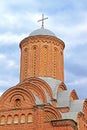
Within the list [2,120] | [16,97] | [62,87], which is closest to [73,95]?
[62,87]

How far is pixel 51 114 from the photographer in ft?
68.9

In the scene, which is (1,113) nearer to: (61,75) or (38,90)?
(38,90)

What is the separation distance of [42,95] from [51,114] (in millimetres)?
2063

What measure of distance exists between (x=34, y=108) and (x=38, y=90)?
2707 millimetres

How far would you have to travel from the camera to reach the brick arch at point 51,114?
20.8 meters

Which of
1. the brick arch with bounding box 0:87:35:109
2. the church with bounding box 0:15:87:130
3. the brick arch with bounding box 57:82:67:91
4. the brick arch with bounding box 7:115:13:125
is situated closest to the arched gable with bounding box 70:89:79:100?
the church with bounding box 0:15:87:130

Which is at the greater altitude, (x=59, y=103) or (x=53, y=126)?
(x=59, y=103)

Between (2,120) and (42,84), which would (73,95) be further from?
(2,120)

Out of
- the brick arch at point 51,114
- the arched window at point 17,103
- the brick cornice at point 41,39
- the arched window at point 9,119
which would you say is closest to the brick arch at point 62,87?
the brick cornice at point 41,39

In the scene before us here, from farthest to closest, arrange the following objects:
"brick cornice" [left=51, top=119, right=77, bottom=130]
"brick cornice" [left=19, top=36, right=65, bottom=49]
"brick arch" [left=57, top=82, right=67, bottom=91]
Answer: "brick cornice" [left=19, top=36, right=65, bottom=49] < "brick arch" [left=57, top=82, right=67, bottom=91] < "brick cornice" [left=51, top=119, right=77, bottom=130]

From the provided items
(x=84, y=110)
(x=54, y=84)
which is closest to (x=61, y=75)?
(x=54, y=84)

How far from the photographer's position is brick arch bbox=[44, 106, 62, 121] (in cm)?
2078

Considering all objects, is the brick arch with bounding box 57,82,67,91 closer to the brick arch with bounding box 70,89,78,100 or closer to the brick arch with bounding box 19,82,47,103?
the brick arch with bounding box 70,89,78,100

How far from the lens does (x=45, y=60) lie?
24.9 metres
